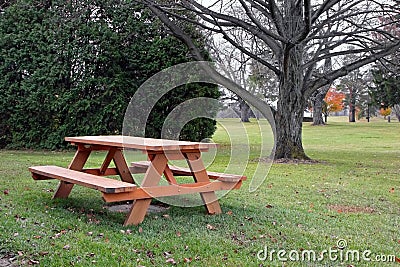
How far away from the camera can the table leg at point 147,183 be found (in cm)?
486

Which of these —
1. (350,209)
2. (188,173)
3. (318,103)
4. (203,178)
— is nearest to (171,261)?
(203,178)

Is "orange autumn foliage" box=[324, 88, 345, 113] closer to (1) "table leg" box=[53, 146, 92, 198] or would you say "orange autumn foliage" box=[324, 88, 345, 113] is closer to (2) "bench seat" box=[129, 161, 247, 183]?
(2) "bench seat" box=[129, 161, 247, 183]

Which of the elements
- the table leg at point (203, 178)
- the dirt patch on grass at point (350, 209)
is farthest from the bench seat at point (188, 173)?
the dirt patch on grass at point (350, 209)

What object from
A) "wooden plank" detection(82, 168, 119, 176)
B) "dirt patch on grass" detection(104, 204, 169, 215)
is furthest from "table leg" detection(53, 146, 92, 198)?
"dirt patch on grass" detection(104, 204, 169, 215)

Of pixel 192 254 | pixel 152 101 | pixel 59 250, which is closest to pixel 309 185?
pixel 192 254

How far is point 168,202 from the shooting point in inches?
247

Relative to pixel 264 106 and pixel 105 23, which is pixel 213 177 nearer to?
pixel 264 106

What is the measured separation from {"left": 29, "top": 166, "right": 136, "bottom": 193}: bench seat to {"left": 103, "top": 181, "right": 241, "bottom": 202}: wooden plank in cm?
10

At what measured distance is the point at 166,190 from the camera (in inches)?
200

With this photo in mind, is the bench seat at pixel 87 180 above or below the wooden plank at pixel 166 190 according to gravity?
above

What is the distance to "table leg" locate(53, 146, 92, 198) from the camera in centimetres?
619

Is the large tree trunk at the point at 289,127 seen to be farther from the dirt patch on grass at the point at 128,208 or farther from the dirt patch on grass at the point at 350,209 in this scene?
the dirt patch on grass at the point at 128,208

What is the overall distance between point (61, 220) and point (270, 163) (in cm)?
813

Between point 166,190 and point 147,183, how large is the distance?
24 cm
